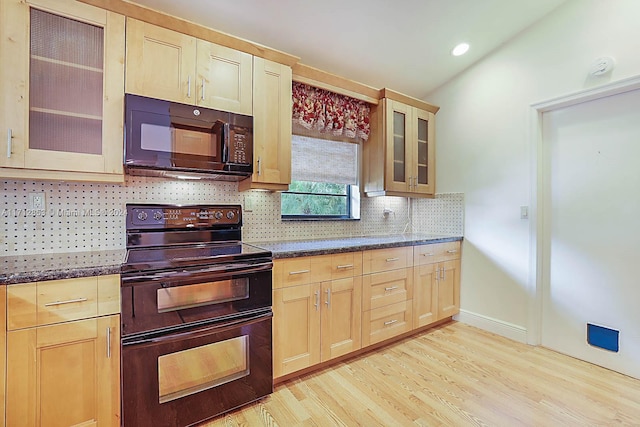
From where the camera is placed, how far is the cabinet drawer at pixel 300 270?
1.94 meters

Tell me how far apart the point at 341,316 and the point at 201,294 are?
3.49 ft

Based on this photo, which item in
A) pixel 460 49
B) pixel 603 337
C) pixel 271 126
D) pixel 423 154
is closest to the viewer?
pixel 271 126

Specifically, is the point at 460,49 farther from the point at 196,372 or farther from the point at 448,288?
the point at 196,372

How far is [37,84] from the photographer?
59.6 inches

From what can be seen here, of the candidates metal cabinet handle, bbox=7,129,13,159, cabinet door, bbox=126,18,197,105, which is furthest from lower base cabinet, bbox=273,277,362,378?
metal cabinet handle, bbox=7,129,13,159

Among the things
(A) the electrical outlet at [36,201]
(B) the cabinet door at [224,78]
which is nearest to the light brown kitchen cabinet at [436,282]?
(B) the cabinet door at [224,78]

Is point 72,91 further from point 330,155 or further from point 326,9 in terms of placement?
point 330,155

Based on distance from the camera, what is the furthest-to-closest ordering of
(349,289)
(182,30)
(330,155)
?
(330,155) → (349,289) → (182,30)

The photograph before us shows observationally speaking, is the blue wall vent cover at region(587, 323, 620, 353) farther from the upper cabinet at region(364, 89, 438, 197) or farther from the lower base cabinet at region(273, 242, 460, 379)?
the upper cabinet at region(364, 89, 438, 197)

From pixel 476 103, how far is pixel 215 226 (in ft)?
9.03

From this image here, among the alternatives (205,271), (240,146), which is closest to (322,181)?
(240,146)

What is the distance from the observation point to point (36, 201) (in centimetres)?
171

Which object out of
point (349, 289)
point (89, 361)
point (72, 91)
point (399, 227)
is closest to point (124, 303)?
point (89, 361)

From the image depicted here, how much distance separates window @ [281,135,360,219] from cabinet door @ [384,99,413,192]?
0.36 meters
